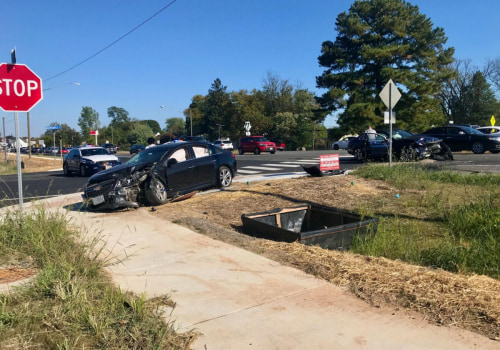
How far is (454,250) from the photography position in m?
5.29

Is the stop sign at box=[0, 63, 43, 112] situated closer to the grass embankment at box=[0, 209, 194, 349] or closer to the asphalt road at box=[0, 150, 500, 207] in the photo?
the asphalt road at box=[0, 150, 500, 207]

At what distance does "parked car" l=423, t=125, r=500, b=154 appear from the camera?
809 inches

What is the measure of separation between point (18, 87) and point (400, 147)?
15618 millimetres

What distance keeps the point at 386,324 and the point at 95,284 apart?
282 cm

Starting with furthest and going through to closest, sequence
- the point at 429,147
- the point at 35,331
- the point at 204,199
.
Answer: the point at 429,147 → the point at 204,199 → the point at 35,331

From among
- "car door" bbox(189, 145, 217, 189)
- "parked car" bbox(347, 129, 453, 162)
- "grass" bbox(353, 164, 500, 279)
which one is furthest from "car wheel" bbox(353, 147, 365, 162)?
"car door" bbox(189, 145, 217, 189)

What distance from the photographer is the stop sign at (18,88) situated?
669 cm

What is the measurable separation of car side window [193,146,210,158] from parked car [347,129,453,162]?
328 inches

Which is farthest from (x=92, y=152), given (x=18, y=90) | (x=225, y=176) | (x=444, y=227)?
(x=444, y=227)

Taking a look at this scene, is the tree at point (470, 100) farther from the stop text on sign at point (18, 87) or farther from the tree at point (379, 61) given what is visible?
the stop text on sign at point (18, 87)

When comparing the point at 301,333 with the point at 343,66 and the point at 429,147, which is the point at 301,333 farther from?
the point at 343,66

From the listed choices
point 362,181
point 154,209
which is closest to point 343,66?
point 362,181

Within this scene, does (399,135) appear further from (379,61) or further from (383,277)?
(379,61)

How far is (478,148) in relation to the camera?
2114cm
